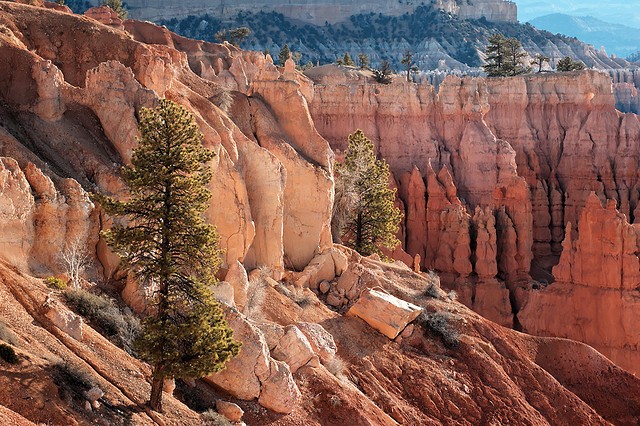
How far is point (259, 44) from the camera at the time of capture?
174500 mm

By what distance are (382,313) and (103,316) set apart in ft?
32.0

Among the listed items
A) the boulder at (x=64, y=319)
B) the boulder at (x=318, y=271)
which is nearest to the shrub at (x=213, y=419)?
the boulder at (x=64, y=319)

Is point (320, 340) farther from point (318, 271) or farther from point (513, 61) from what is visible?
point (513, 61)

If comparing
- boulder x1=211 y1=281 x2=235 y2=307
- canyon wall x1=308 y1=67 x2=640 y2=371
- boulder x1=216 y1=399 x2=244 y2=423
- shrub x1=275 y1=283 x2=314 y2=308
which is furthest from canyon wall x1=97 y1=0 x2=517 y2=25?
boulder x1=216 y1=399 x2=244 y2=423

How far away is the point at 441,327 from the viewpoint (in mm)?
27641

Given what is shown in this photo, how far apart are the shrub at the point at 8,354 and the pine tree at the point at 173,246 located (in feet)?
8.34

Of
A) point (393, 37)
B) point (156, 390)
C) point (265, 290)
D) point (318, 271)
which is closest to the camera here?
point (156, 390)

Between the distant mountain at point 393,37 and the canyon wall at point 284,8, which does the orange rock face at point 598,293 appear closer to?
the distant mountain at point 393,37

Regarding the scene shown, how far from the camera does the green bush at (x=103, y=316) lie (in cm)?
1897

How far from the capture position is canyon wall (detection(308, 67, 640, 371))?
56.3m

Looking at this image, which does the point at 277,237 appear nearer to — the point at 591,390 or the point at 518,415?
the point at 518,415

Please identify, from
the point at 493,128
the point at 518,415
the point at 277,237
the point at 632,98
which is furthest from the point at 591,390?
the point at 632,98

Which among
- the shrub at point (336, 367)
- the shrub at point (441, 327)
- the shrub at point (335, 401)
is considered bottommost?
the shrub at point (441, 327)

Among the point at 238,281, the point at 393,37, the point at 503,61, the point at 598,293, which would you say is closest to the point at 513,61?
the point at 503,61
